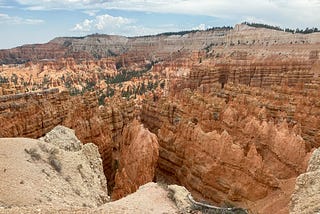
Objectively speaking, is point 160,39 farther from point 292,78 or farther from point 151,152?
point 151,152

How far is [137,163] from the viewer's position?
2030cm

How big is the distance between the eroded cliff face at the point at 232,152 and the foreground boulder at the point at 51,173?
22.2 ft

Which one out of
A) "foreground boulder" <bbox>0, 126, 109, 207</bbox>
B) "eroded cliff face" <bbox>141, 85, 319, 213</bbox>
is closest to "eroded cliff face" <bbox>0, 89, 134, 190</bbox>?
"eroded cliff face" <bbox>141, 85, 319, 213</bbox>

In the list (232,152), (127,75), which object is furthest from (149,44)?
(232,152)

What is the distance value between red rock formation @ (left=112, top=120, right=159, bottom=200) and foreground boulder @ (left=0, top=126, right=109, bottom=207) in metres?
2.58

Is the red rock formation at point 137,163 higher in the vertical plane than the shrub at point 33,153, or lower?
lower

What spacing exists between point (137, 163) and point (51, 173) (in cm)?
760

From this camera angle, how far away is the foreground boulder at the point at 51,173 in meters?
11.1

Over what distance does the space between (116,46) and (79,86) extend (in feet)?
286

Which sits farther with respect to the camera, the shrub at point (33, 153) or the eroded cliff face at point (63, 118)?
the eroded cliff face at point (63, 118)

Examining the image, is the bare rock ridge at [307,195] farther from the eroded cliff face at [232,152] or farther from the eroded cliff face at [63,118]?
the eroded cliff face at [63,118]

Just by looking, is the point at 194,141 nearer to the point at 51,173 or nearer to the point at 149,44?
the point at 51,173

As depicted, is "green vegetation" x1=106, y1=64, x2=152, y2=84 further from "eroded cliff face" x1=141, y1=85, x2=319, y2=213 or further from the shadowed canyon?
"eroded cliff face" x1=141, y1=85, x2=319, y2=213

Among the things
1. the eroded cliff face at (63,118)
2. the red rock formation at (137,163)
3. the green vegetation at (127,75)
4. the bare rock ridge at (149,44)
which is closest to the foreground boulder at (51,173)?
the red rock formation at (137,163)
